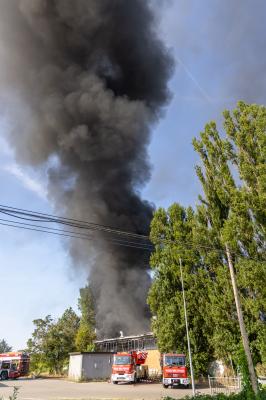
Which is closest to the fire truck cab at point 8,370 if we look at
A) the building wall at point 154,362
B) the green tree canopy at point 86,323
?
the green tree canopy at point 86,323

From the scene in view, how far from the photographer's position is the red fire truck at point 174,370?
821 inches

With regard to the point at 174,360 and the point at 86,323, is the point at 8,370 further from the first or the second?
the point at 86,323

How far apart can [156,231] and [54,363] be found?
2058 cm

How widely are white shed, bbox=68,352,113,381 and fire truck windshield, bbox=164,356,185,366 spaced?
31.0 ft

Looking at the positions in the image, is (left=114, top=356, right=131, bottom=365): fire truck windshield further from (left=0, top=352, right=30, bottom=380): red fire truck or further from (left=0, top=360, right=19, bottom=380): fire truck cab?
(left=0, top=360, right=19, bottom=380): fire truck cab

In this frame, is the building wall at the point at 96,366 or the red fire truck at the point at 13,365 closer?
the building wall at the point at 96,366

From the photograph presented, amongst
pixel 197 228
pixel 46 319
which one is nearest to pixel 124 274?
pixel 46 319

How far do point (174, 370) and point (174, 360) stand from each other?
2.01ft

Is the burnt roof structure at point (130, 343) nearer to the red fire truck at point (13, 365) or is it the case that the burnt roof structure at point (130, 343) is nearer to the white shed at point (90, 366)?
the white shed at point (90, 366)

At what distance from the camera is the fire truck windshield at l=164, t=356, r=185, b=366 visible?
21.5 meters

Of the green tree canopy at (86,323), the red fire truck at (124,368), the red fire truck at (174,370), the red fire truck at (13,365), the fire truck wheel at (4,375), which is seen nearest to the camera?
the red fire truck at (174,370)

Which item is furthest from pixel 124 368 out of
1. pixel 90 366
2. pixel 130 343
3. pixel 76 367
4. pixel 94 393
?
pixel 130 343

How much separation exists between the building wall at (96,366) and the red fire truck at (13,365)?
326 inches

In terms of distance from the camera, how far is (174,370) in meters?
21.2
